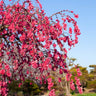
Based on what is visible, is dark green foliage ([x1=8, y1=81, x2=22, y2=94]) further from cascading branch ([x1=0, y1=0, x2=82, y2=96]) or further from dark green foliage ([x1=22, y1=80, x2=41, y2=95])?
cascading branch ([x1=0, y1=0, x2=82, y2=96])

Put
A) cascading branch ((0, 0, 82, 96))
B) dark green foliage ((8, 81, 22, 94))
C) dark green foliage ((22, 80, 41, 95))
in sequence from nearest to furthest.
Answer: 1. cascading branch ((0, 0, 82, 96))
2. dark green foliage ((8, 81, 22, 94))
3. dark green foliage ((22, 80, 41, 95))

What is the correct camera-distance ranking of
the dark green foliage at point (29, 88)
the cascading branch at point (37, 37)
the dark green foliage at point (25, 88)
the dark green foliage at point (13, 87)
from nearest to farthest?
1. the cascading branch at point (37, 37)
2. the dark green foliage at point (13, 87)
3. the dark green foliage at point (25, 88)
4. the dark green foliage at point (29, 88)

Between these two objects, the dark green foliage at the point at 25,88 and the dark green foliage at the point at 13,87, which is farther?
the dark green foliage at the point at 25,88

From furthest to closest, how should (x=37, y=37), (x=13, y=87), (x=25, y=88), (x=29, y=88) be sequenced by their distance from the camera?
(x=29, y=88)
(x=25, y=88)
(x=13, y=87)
(x=37, y=37)

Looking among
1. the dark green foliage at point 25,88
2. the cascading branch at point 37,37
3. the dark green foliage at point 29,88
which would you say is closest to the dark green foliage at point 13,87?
the dark green foliage at point 25,88

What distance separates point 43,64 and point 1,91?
122 cm

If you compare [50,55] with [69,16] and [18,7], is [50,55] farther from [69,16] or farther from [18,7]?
[18,7]

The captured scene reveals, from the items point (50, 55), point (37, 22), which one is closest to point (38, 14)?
point (37, 22)

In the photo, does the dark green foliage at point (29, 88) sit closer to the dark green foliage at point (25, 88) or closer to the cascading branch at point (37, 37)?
the dark green foliage at point (25, 88)

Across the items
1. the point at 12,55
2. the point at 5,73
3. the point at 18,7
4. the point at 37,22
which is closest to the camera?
the point at 5,73

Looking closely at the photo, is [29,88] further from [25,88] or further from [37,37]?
[37,37]

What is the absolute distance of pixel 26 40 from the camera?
4262 millimetres

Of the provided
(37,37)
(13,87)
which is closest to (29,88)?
(13,87)

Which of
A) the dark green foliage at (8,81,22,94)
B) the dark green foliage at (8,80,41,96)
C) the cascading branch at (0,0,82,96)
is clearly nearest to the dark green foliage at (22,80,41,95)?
the dark green foliage at (8,80,41,96)
